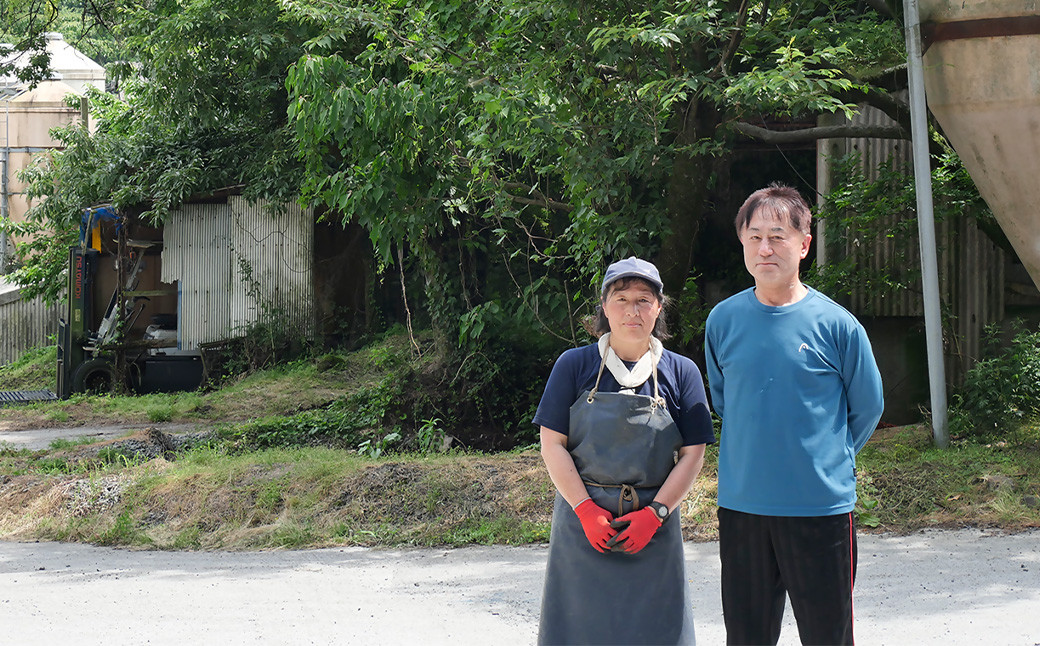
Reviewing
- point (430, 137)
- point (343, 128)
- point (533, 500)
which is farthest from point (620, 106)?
point (533, 500)

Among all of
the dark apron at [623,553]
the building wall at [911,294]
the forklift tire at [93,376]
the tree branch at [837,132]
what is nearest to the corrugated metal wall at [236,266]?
the forklift tire at [93,376]

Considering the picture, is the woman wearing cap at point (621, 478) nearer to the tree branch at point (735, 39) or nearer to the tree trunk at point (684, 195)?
the tree branch at point (735, 39)

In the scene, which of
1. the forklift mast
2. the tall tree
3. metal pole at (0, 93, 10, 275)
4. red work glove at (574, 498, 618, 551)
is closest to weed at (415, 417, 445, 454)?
the tall tree

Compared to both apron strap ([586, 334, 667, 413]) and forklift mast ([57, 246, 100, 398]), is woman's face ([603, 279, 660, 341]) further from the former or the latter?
forklift mast ([57, 246, 100, 398])

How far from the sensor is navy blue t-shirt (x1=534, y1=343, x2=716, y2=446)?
347 cm

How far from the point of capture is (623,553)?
3383 mm

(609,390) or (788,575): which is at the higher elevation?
(609,390)

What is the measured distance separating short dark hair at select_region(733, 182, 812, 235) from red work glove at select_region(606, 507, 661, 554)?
3.15ft

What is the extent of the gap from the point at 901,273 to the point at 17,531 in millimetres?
7957

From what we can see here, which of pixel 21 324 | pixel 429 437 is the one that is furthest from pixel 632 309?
pixel 21 324

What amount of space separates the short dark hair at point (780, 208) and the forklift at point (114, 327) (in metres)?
14.2

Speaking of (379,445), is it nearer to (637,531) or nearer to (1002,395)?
(1002,395)

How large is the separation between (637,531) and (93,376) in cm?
1477

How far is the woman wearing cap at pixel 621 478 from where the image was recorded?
11.1ft
